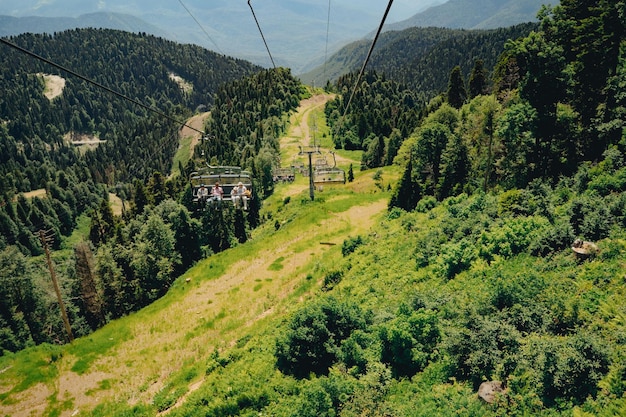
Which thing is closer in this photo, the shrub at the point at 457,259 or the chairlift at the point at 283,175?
the shrub at the point at 457,259

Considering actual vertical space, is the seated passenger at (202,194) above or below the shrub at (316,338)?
above

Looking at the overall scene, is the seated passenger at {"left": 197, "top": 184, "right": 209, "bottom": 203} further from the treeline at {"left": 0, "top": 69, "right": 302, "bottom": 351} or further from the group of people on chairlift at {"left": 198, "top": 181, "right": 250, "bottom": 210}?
the treeline at {"left": 0, "top": 69, "right": 302, "bottom": 351}

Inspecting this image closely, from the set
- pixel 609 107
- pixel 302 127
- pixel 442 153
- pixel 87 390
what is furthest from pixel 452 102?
pixel 87 390

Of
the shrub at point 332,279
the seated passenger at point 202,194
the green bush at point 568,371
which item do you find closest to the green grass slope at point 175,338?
the shrub at point 332,279

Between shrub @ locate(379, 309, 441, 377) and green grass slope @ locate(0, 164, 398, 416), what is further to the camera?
green grass slope @ locate(0, 164, 398, 416)

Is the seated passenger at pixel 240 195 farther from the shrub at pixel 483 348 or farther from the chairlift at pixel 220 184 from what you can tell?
the shrub at pixel 483 348

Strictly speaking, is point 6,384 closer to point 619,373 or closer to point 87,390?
point 87,390

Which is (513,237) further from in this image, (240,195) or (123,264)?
(123,264)

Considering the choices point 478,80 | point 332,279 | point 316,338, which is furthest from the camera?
point 478,80

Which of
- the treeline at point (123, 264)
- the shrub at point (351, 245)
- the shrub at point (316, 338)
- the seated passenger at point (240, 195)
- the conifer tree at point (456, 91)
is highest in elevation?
the conifer tree at point (456, 91)

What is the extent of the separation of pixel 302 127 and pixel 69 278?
353 ft

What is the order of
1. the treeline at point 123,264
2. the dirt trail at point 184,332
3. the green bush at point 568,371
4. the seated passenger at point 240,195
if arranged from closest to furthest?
the green bush at point 568,371, the dirt trail at point 184,332, the seated passenger at point 240,195, the treeline at point 123,264

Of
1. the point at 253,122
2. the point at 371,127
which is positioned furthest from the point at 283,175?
the point at 253,122

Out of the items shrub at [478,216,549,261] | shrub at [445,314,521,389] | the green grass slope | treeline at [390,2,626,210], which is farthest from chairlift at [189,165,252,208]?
treeline at [390,2,626,210]
